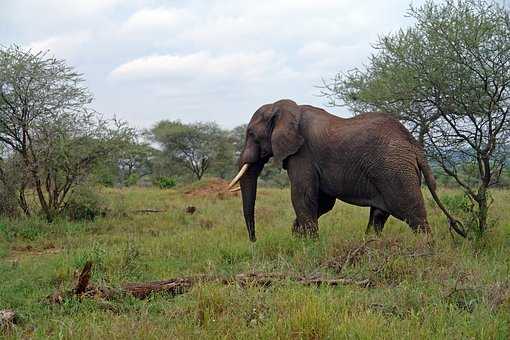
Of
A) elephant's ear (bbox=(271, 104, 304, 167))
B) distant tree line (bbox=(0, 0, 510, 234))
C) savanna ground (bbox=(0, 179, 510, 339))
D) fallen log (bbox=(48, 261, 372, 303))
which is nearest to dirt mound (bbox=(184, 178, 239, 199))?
distant tree line (bbox=(0, 0, 510, 234))

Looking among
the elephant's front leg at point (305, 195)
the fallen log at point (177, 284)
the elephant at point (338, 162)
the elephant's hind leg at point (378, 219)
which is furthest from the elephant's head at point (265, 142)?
the fallen log at point (177, 284)

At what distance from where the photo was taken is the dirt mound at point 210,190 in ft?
61.2

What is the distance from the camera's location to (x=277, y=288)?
16.1ft

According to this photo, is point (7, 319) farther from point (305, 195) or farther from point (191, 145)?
point (191, 145)

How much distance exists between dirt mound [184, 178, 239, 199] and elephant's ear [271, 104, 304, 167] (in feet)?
33.0

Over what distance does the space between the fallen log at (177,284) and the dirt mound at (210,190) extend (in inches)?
500

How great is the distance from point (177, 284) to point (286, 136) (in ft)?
11.1

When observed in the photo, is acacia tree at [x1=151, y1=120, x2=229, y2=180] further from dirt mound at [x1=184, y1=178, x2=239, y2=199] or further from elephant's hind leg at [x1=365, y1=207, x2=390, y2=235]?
elephant's hind leg at [x1=365, y1=207, x2=390, y2=235]

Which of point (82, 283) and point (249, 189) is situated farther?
point (249, 189)

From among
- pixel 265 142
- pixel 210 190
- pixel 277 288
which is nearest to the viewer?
pixel 277 288

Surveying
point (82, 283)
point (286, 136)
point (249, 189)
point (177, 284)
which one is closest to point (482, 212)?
point (286, 136)

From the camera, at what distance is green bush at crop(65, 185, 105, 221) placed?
12.3 metres

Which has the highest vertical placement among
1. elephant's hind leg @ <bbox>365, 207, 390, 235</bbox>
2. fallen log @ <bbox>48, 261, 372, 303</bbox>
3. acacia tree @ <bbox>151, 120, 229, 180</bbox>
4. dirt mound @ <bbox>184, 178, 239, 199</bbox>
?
acacia tree @ <bbox>151, 120, 229, 180</bbox>

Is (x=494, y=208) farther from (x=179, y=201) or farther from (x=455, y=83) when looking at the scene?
(x=179, y=201)
